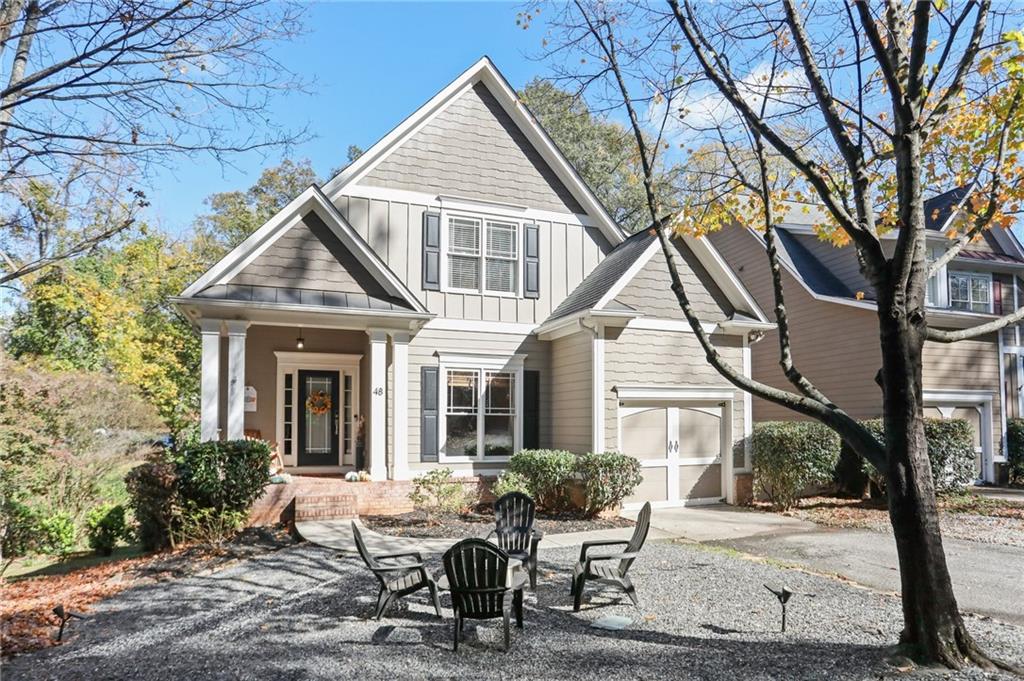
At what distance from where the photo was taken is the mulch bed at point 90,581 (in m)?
5.80

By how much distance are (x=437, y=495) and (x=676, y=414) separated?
4881mm

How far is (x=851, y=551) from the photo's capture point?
8.92 meters

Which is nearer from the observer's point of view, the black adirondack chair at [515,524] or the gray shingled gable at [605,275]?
the black adirondack chair at [515,524]

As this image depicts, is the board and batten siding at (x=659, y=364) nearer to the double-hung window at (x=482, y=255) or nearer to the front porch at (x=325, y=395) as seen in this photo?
the double-hung window at (x=482, y=255)

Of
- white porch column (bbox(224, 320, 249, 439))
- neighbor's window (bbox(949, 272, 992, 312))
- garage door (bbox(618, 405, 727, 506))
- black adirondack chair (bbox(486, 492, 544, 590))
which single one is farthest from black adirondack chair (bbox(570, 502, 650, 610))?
neighbor's window (bbox(949, 272, 992, 312))

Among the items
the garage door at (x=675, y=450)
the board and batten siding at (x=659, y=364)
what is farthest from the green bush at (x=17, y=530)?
the garage door at (x=675, y=450)

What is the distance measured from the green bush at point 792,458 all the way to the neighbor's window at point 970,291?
8460mm

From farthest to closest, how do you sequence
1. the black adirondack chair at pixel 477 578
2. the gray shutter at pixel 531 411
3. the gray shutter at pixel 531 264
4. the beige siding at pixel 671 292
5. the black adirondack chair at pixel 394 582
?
1. the gray shutter at pixel 531 264
2. the gray shutter at pixel 531 411
3. the beige siding at pixel 671 292
4. the black adirondack chair at pixel 394 582
5. the black adirondack chair at pixel 477 578

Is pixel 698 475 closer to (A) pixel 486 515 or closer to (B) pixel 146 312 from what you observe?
(A) pixel 486 515

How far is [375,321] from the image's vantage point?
11586 millimetres

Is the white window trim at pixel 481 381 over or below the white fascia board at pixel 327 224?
below

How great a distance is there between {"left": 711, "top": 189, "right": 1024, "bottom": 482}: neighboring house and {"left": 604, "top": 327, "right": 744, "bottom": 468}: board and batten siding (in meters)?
4.70

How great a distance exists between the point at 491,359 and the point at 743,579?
706cm

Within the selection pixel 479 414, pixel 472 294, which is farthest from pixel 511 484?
pixel 472 294
